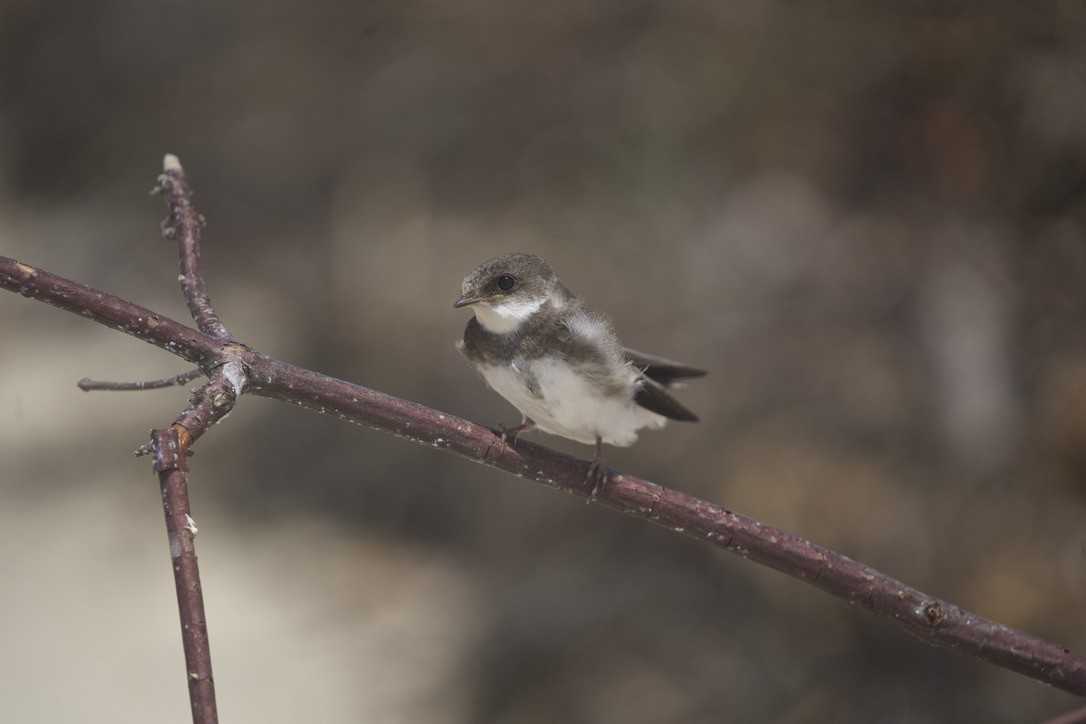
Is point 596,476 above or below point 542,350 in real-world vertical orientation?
below

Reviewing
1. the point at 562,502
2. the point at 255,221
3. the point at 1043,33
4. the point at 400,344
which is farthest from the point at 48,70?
the point at 1043,33

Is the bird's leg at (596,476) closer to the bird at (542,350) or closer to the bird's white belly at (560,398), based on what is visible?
the bird at (542,350)

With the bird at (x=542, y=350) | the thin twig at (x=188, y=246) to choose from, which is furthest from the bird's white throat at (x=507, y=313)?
the thin twig at (x=188, y=246)

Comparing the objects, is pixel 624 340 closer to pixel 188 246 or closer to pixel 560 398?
pixel 560 398

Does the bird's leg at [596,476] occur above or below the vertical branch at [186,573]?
above

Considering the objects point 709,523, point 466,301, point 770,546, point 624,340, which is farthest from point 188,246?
point 624,340

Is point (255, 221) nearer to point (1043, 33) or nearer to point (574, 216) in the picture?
point (574, 216)
